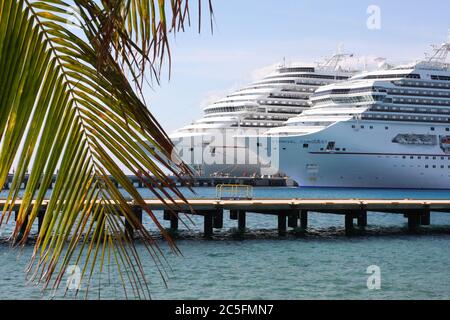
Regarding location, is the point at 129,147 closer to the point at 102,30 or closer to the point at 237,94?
the point at 102,30

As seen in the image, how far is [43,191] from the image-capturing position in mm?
1926

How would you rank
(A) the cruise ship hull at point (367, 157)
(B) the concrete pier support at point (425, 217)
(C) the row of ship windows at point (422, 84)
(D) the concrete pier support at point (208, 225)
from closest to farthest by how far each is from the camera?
(D) the concrete pier support at point (208, 225) < (B) the concrete pier support at point (425, 217) < (A) the cruise ship hull at point (367, 157) < (C) the row of ship windows at point (422, 84)

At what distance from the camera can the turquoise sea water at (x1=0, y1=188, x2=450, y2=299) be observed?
63.8ft

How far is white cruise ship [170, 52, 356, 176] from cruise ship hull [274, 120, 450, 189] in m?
8.89

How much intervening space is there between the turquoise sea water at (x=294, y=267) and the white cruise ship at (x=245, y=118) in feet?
169

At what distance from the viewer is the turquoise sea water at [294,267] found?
19438mm

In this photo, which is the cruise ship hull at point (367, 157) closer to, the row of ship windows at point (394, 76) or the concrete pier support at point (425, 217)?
the row of ship windows at point (394, 76)

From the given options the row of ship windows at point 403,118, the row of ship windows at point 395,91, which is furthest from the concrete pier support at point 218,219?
the row of ship windows at point 395,91

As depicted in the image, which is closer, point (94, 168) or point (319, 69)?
point (94, 168)

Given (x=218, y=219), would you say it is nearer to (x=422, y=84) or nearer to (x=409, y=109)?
(x=409, y=109)

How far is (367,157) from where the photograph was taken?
260 feet

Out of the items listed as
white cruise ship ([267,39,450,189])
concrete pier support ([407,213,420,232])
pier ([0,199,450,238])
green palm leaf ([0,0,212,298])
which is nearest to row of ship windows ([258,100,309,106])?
white cruise ship ([267,39,450,189])
